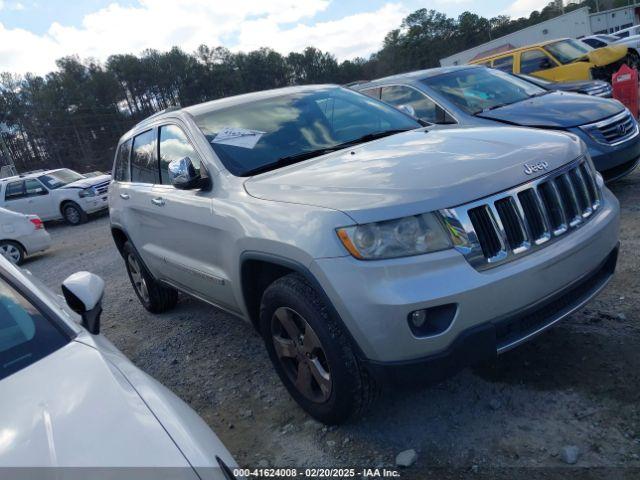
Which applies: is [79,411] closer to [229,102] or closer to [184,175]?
[184,175]

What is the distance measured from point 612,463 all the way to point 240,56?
274 ft

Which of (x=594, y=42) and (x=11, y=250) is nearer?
(x=11, y=250)

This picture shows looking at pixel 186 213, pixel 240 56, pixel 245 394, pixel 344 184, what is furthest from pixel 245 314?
pixel 240 56

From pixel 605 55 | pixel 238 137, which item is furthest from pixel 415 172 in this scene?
pixel 605 55

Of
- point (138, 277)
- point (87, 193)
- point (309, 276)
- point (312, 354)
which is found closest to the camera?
point (309, 276)

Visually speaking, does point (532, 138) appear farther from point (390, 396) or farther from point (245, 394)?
point (245, 394)

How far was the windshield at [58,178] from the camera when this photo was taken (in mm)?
15312

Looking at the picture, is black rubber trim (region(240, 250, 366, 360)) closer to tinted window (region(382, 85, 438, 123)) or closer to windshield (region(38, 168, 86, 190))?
tinted window (region(382, 85, 438, 123))

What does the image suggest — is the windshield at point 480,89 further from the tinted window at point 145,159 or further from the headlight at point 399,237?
the headlight at point 399,237

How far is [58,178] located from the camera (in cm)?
1569

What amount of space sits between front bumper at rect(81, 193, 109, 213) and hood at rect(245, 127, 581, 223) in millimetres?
13022

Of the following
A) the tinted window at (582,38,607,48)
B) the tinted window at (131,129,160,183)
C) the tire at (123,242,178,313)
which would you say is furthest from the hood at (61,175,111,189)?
the tinted window at (582,38,607,48)

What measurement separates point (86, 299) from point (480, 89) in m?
5.58

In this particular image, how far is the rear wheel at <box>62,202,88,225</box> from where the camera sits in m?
14.8
